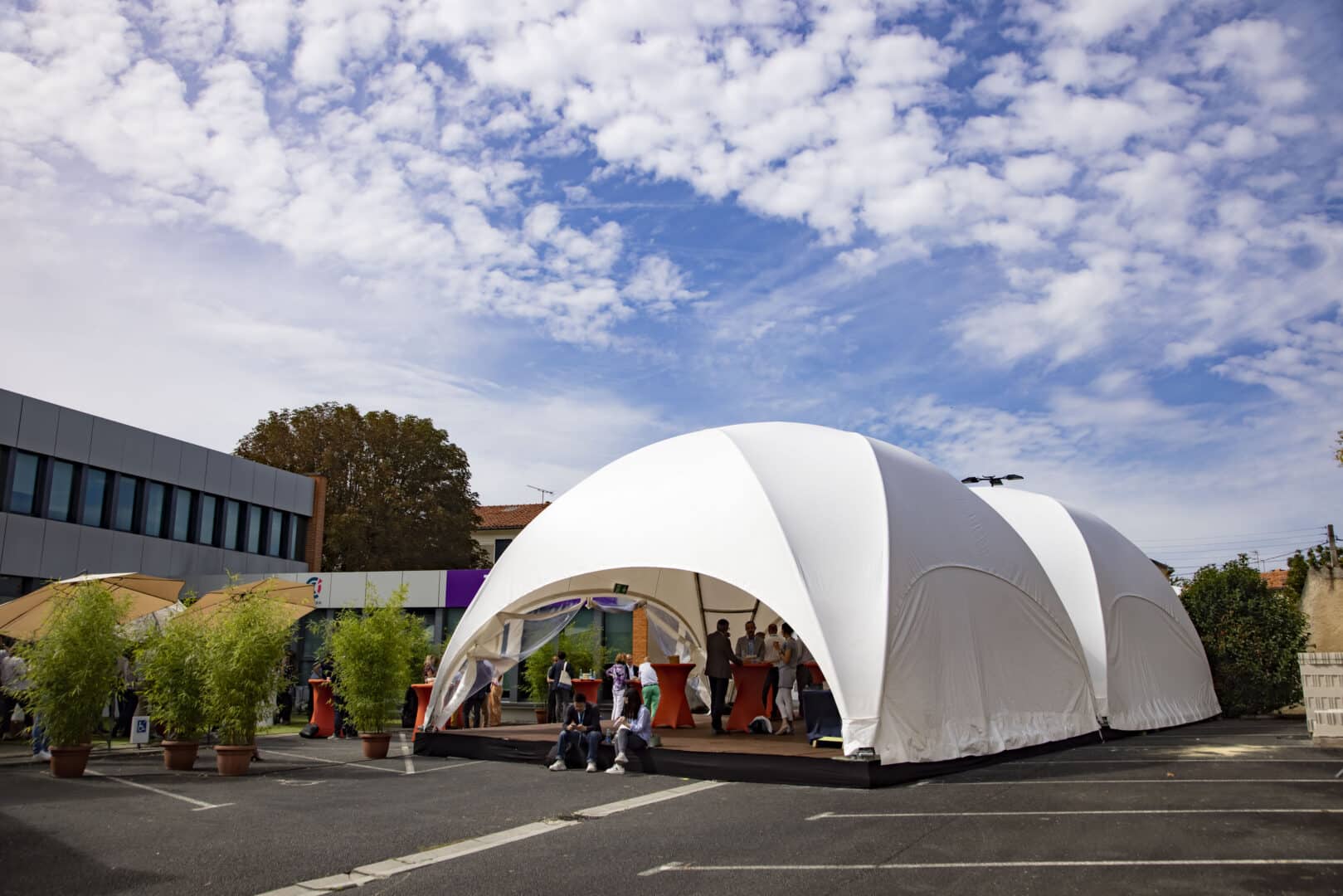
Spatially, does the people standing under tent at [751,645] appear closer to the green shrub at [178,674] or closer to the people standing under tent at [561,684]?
the people standing under tent at [561,684]

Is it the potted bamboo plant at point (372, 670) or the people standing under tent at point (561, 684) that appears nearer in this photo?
the potted bamboo plant at point (372, 670)

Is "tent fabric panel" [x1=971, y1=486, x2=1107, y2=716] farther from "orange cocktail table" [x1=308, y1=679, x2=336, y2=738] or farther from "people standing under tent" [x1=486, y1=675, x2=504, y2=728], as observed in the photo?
"orange cocktail table" [x1=308, y1=679, x2=336, y2=738]

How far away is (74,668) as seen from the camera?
35.0ft

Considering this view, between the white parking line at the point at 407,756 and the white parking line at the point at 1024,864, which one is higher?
the white parking line at the point at 407,756

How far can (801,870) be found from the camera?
6.06 meters

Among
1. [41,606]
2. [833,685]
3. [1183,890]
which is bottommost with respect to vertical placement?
[1183,890]

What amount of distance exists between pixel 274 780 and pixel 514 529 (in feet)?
135

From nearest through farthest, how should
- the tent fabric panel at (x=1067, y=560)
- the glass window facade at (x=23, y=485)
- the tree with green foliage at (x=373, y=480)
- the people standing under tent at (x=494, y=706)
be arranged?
the tent fabric panel at (x=1067, y=560)
the people standing under tent at (x=494, y=706)
the glass window facade at (x=23, y=485)
the tree with green foliage at (x=373, y=480)

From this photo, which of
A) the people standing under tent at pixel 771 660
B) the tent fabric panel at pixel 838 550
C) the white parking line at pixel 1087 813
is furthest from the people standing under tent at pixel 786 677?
the white parking line at pixel 1087 813

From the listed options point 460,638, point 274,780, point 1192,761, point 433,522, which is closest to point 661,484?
point 460,638

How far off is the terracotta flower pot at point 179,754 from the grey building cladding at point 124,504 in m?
13.3

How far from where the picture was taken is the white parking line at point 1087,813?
7.77 m

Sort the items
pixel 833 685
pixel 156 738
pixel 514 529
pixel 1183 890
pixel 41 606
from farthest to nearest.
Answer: pixel 514 529 → pixel 156 738 → pixel 41 606 → pixel 833 685 → pixel 1183 890

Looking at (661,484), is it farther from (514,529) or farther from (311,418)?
(514,529)
